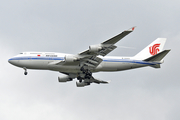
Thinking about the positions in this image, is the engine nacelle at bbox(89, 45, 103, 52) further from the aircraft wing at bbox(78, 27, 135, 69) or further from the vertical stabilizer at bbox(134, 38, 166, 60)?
the vertical stabilizer at bbox(134, 38, 166, 60)

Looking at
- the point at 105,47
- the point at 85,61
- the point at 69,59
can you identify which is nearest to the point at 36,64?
the point at 69,59

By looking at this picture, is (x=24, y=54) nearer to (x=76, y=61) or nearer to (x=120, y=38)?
(x=76, y=61)

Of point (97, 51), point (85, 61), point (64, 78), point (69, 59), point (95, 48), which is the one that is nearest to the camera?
point (95, 48)

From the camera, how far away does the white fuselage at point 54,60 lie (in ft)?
193

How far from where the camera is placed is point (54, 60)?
5922 centimetres

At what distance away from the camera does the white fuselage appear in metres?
58.8

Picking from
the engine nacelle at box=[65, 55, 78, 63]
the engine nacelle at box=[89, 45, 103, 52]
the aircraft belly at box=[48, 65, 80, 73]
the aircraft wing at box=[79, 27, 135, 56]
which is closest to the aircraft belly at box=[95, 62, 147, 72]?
the aircraft belly at box=[48, 65, 80, 73]

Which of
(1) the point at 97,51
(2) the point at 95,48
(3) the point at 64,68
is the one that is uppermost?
(2) the point at 95,48

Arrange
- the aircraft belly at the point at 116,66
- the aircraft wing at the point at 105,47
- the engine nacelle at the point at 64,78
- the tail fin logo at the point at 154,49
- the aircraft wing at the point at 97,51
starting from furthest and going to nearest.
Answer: the tail fin logo at the point at 154,49 < the engine nacelle at the point at 64,78 < the aircraft belly at the point at 116,66 < the aircraft wing at the point at 105,47 < the aircraft wing at the point at 97,51

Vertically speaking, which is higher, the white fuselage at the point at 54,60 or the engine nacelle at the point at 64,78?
the white fuselage at the point at 54,60

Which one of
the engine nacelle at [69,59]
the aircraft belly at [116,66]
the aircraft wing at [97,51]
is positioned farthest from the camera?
the aircraft belly at [116,66]

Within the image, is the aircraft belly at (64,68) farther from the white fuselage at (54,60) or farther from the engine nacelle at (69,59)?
the engine nacelle at (69,59)

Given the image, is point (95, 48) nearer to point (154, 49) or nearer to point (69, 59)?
point (69, 59)

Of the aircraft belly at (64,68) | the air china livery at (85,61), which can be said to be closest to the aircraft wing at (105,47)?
the air china livery at (85,61)
